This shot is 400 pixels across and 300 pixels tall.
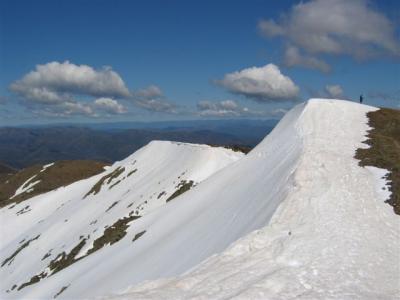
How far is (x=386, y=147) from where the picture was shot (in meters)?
30.5

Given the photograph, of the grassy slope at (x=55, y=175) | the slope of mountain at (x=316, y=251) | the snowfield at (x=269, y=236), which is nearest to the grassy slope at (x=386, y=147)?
the slope of mountain at (x=316, y=251)

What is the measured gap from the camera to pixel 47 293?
114 ft

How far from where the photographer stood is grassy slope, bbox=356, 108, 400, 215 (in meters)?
24.0

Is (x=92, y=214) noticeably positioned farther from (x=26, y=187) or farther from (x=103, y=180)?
(x=26, y=187)

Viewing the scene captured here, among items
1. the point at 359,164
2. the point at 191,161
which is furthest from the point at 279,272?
the point at 191,161

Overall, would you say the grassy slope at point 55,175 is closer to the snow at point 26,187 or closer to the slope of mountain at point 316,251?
the snow at point 26,187

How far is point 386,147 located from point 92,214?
47439 mm

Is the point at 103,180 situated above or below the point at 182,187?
below

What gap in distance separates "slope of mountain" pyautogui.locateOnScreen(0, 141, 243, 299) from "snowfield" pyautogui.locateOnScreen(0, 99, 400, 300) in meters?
0.51

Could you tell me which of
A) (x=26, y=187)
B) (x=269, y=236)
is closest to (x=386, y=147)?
(x=269, y=236)

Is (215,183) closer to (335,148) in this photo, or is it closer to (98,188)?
(335,148)

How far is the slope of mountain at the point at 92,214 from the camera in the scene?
45.0m

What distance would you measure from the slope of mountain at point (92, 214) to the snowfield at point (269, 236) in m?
0.51

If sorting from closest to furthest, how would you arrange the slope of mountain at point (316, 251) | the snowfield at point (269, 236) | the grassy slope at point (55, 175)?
the slope of mountain at point (316, 251), the snowfield at point (269, 236), the grassy slope at point (55, 175)
